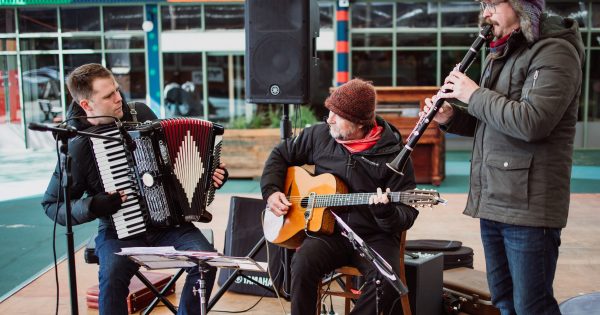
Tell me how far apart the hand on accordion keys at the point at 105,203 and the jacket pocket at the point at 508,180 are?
160 centimetres

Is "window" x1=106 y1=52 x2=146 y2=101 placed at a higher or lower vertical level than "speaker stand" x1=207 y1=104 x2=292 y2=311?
higher

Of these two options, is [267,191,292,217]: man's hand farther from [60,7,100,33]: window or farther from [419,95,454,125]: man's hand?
[60,7,100,33]: window

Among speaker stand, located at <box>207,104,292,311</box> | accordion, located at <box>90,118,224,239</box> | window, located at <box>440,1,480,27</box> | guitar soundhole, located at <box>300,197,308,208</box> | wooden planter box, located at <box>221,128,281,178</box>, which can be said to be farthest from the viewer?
window, located at <box>440,1,480,27</box>

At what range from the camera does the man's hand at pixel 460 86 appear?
2271mm

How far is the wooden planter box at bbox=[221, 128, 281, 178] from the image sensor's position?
8.50 metres

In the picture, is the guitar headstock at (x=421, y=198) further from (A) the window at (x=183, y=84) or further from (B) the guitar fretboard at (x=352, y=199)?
(A) the window at (x=183, y=84)

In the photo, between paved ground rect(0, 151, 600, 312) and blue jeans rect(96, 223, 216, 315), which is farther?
paved ground rect(0, 151, 600, 312)

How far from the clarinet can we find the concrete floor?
1374 millimetres

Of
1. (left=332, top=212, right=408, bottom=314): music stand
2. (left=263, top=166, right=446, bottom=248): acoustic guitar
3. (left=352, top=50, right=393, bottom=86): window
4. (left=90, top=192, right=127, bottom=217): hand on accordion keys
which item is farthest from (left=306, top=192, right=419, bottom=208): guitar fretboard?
(left=352, top=50, right=393, bottom=86): window

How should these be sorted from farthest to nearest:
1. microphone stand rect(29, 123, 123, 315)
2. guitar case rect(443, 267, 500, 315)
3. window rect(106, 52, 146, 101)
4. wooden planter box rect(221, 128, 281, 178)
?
window rect(106, 52, 146, 101)
wooden planter box rect(221, 128, 281, 178)
guitar case rect(443, 267, 500, 315)
microphone stand rect(29, 123, 123, 315)

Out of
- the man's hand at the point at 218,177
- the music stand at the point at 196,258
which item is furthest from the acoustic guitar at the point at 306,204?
the music stand at the point at 196,258

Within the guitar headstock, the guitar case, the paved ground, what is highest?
the guitar headstock

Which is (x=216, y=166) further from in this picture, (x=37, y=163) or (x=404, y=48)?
(x=404, y=48)

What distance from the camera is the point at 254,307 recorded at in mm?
3785
